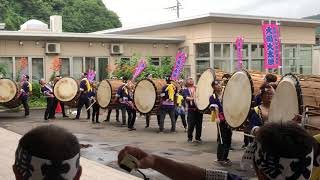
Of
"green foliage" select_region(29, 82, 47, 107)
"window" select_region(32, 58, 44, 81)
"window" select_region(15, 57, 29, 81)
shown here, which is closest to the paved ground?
"green foliage" select_region(29, 82, 47, 107)

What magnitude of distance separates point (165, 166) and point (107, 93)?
47.2ft

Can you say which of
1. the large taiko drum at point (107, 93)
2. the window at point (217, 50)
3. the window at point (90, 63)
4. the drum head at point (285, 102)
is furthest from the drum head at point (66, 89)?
the drum head at point (285, 102)

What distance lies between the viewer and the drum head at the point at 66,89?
1828 centimetres

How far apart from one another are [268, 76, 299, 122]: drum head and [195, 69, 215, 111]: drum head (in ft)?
14.5

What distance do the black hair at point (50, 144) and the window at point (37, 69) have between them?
23236mm

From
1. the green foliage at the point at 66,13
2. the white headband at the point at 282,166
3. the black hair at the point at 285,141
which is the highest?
the green foliage at the point at 66,13

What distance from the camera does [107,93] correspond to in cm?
1645

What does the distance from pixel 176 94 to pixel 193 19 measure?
1264 cm

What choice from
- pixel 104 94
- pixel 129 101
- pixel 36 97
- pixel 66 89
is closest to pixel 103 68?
pixel 36 97

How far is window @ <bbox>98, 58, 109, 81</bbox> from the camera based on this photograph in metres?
26.0

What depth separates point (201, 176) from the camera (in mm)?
2234

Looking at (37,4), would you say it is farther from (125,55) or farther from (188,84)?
(188,84)

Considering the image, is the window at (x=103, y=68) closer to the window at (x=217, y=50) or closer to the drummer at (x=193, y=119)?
the window at (x=217, y=50)

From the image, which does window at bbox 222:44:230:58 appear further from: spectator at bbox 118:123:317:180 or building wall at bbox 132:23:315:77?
spectator at bbox 118:123:317:180
